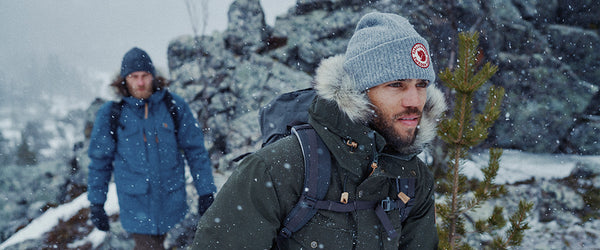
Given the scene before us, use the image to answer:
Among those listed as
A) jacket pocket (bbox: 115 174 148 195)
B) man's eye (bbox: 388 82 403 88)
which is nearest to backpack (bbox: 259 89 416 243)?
man's eye (bbox: 388 82 403 88)

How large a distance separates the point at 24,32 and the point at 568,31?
150029 mm

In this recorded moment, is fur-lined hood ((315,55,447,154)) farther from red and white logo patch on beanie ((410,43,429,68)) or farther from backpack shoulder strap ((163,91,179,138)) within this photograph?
backpack shoulder strap ((163,91,179,138))

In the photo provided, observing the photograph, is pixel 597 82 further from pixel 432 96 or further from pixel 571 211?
pixel 432 96

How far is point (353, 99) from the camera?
162 cm

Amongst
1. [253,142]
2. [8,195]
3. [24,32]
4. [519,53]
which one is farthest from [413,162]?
[24,32]

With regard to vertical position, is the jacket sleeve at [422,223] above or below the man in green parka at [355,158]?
below

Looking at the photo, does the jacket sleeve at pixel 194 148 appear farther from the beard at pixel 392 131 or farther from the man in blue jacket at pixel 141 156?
the beard at pixel 392 131

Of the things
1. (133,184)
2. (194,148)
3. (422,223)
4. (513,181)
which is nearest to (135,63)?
(194,148)

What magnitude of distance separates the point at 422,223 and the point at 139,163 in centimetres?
325

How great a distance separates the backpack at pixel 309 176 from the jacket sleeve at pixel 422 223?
0.13m

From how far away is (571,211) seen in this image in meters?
6.42

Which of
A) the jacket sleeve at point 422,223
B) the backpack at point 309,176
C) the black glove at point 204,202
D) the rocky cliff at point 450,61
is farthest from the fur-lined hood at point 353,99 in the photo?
the rocky cliff at point 450,61

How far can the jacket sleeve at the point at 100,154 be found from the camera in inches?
141

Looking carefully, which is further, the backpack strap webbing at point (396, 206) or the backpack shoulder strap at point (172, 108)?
the backpack shoulder strap at point (172, 108)
